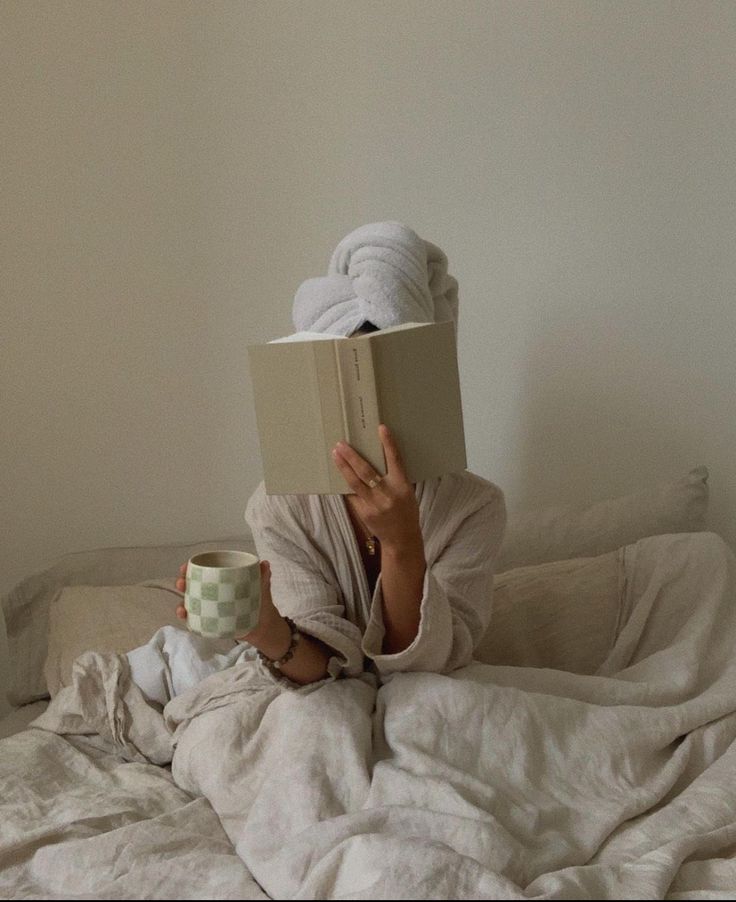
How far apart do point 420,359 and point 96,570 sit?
99 centimetres

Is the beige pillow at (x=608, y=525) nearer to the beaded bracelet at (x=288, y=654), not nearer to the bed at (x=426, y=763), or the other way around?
the bed at (x=426, y=763)

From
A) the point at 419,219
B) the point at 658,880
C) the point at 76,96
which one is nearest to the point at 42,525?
the point at 76,96

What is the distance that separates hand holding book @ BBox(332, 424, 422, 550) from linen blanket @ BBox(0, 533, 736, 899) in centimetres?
21

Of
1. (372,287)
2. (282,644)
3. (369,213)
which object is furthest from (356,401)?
(369,213)

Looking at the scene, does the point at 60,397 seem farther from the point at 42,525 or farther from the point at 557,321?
the point at 557,321

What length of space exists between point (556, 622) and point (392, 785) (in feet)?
1.83

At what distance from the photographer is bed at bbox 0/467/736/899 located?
1008 mm

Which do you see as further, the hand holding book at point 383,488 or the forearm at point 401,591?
the forearm at point 401,591

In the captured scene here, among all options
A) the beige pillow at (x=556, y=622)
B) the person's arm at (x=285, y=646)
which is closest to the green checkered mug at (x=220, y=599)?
the person's arm at (x=285, y=646)

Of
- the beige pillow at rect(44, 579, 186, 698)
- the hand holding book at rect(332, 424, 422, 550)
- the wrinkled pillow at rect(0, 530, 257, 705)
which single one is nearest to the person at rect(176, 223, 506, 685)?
the hand holding book at rect(332, 424, 422, 550)

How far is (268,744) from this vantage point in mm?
1235

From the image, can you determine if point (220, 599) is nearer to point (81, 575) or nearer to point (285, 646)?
point (285, 646)

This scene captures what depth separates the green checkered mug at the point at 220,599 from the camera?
105 centimetres

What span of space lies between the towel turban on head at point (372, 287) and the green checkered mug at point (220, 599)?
384 mm
